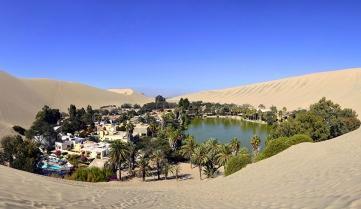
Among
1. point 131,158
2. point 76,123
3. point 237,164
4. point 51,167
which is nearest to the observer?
point 237,164

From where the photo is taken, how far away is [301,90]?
16088 centimetres

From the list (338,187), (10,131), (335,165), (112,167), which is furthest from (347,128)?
(10,131)

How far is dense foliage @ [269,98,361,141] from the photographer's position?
40875mm

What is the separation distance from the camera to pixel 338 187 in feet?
31.4

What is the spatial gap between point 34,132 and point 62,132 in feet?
34.9

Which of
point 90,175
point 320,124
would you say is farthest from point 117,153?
point 320,124

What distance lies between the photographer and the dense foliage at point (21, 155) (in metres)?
37.4

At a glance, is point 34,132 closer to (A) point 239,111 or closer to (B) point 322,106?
(B) point 322,106

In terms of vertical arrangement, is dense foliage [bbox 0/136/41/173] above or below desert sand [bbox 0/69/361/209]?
below

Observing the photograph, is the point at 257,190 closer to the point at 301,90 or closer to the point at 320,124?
the point at 320,124

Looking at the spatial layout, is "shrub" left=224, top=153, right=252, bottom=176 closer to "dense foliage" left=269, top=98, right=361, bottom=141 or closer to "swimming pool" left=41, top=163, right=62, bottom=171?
"dense foliage" left=269, top=98, right=361, bottom=141

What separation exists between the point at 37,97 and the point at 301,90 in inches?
4159

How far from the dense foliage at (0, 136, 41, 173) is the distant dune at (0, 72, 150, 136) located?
1093 inches

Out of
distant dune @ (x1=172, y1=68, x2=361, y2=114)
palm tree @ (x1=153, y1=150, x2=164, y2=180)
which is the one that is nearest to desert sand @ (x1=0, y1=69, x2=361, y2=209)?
palm tree @ (x1=153, y1=150, x2=164, y2=180)
